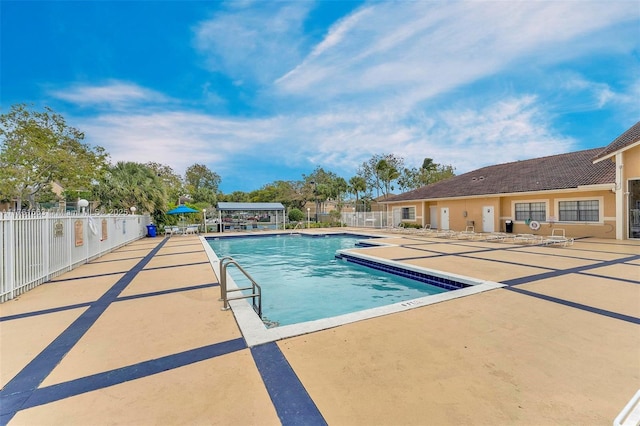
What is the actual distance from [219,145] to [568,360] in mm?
30256

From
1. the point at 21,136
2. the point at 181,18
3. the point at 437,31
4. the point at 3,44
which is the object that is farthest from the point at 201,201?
the point at 437,31

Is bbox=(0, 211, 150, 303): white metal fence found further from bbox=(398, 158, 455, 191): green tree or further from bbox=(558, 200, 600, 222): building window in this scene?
bbox=(398, 158, 455, 191): green tree

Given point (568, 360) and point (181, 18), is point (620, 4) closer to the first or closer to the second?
point (568, 360)

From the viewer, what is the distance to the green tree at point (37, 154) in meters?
16.2

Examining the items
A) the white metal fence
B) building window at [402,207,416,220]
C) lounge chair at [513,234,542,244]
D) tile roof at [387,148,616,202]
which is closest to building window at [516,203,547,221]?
tile roof at [387,148,616,202]

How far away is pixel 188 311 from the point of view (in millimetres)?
4352

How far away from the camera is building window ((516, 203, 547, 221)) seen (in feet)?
53.4

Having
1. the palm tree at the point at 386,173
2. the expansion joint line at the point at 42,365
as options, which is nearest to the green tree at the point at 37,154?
the expansion joint line at the point at 42,365

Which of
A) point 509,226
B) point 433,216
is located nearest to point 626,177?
point 509,226

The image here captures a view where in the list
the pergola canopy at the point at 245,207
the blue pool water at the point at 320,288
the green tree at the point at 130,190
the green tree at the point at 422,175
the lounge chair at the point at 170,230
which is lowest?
the blue pool water at the point at 320,288

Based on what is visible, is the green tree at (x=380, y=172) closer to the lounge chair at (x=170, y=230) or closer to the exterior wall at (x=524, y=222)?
the exterior wall at (x=524, y=222)

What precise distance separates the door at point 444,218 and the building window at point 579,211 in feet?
22.3

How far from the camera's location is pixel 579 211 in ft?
48.7

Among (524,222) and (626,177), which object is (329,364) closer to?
(626,177)
